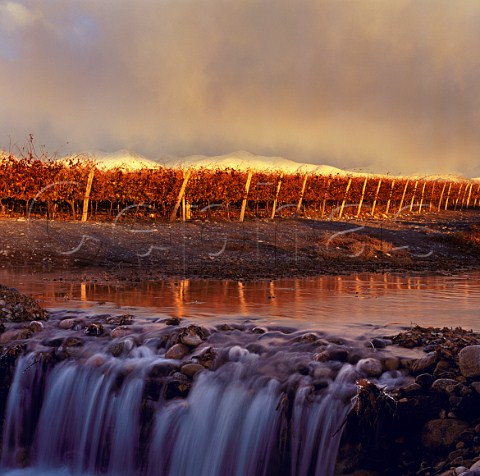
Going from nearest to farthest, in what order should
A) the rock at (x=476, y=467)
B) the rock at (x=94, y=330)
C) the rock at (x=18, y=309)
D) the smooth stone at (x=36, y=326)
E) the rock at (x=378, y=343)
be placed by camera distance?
the rock at (x=476, y=467) → the rock at (x=378, y=343) → the rock at (x=94, y=330) → the smooth stone at (x=36, y=326) → the rock at (x=18, y=309)

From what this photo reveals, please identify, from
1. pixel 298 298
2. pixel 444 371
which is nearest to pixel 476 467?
pixel 444 371

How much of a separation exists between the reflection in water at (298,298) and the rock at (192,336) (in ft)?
6.00

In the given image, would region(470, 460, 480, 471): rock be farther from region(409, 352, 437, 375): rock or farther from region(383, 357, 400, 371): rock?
region(383, 357, 400, 371): rock

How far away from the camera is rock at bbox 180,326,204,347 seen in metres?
9.12

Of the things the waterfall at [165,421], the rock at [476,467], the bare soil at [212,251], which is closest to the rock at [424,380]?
the waterfall at [165,421]

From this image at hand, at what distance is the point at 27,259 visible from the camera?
69.7ft

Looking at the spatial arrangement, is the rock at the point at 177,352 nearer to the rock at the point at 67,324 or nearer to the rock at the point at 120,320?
the rock at the point at 120,320

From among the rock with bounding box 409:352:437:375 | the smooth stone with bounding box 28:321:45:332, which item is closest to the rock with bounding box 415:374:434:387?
the rock with bounding box 409:352:437:375

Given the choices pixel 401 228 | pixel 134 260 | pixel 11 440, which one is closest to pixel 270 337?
pixel 11 440

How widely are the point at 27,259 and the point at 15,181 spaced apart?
38.9ft

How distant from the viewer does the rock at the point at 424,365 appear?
748cm

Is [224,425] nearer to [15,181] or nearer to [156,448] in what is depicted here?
[156,448]

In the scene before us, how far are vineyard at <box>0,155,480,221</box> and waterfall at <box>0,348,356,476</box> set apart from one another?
22.7 metres

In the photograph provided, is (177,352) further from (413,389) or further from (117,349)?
(413,389)
